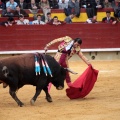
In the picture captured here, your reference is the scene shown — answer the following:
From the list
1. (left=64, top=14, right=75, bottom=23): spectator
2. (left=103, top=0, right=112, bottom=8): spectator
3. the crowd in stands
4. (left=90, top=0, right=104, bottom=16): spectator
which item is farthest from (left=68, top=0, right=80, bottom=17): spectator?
(left=103, top=0, right=112, bottom=8): spectator

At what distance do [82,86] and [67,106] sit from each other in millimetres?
1116

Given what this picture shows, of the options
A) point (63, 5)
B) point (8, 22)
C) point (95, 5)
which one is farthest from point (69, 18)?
point (8, 22)

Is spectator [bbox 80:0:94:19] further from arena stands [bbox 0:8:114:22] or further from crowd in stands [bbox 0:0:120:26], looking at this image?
arena stands [bbox 0:8:114:22]

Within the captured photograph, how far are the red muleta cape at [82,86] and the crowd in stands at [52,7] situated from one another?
18.7 feet

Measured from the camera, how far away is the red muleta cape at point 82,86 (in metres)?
10.4

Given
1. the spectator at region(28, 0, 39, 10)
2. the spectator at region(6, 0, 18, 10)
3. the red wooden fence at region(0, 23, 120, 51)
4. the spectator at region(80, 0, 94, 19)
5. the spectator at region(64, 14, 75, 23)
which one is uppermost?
the spectator at region(6, 0, 18, 10)

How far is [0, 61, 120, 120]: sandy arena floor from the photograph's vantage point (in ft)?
27.5

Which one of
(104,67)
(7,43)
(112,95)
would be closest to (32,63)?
(112,95)

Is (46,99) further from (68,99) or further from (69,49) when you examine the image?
(69,49)

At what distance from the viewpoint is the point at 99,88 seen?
11.7 m

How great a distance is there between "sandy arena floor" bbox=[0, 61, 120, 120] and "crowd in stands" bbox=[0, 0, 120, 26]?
4462 mm

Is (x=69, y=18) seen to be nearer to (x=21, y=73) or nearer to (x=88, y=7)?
(x=88, y=7)

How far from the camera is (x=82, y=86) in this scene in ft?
34.2

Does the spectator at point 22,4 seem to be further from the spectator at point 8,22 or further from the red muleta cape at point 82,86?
the red muleta cape at point 82,86
